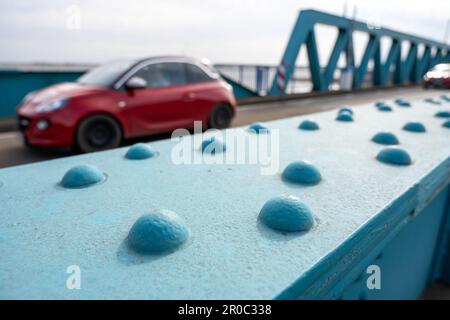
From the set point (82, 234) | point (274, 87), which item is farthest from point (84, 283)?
point (274, 87)

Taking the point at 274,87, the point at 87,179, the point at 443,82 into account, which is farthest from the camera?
the point at 443,82

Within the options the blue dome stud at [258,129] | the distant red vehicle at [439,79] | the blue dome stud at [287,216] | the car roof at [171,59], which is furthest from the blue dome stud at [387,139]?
the distant red vehicle at [439,79]

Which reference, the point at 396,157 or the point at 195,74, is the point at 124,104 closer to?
the point at 195,74

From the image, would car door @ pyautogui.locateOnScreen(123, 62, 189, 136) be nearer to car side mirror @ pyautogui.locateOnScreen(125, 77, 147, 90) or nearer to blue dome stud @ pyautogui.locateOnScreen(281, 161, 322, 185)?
car side mirror @ pyautogui.locateOnScreen(125, 77, 147, 90)

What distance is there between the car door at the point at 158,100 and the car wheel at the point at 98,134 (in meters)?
0.28

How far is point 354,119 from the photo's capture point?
2816 mm

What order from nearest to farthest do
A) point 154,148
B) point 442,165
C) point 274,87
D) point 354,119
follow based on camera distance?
point 442,165, point 154,148, point 354,119, point 274,87

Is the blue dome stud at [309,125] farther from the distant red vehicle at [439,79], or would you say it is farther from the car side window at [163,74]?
the distant red vehicle at [439,79]

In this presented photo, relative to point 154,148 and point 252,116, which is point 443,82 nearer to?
point 252,116

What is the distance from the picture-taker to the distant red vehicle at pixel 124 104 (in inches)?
166

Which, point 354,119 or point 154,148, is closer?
point 154,148

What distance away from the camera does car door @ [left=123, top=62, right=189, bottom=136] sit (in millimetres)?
4824

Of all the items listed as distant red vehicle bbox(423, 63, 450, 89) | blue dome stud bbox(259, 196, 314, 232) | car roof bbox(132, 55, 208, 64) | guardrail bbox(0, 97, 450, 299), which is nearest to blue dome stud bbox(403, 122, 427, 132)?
guardrail bbox(0, 97, 450, 299)
